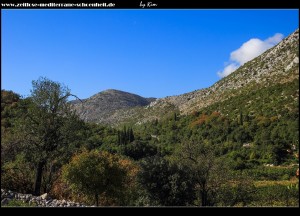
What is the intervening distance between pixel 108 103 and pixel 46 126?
12476cm

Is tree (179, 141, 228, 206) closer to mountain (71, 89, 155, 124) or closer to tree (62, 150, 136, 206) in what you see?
tree (62, 150, 136, 206)

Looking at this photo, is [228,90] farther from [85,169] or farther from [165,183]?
[85,169]

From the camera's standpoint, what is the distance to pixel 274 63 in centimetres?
7606

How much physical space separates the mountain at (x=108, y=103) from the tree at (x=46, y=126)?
102695 millimetres

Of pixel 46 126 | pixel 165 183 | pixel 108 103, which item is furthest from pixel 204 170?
pixel 108 103

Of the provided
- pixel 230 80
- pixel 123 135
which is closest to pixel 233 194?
pixel 123 135

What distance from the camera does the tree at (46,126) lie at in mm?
19500

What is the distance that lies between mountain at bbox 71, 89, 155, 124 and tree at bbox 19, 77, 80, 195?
102695 millimetres

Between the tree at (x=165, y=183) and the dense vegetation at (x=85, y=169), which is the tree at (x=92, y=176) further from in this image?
the tree at (x=165, y=183)

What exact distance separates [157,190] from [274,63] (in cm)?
6313

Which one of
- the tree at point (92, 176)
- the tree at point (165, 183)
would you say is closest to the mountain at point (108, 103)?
the tree at point (92, 176)

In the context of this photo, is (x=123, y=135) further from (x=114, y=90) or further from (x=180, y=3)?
(x=114, y=90)

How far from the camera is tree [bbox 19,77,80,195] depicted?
19500mm

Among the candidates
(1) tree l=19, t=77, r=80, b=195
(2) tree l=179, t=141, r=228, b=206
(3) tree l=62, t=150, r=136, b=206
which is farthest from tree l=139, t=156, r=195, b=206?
(1) tree l=19, t=77, r=80, b=195
